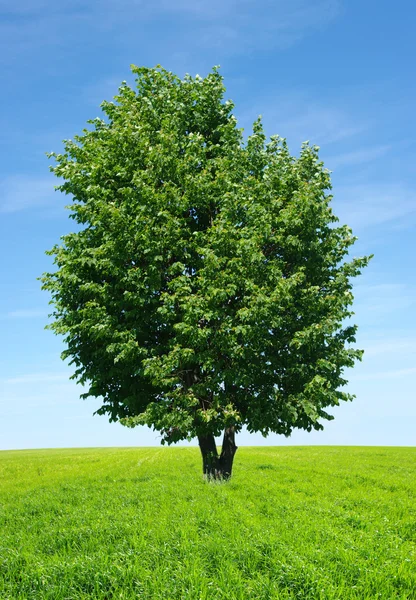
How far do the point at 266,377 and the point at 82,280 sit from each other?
8216 mm

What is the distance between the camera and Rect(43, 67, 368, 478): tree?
18156mm

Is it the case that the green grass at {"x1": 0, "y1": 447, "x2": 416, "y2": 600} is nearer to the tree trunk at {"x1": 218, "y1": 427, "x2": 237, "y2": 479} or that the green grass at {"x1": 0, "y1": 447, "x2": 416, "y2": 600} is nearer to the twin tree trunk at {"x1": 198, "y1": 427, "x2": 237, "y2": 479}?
the twin tree trunk at {"x1": 198, "y1": 427, "x2": 237, "y2": 479}

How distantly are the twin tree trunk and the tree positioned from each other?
56 millimetres

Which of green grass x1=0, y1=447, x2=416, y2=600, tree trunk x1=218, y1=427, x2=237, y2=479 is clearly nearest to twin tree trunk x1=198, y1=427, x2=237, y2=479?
tree trunk x1=218, y1=427, x2=237, y2=479

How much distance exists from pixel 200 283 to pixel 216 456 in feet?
27.3

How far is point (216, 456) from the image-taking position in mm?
21750

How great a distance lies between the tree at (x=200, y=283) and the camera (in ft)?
59.6

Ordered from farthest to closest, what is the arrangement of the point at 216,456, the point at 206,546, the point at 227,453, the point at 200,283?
the point at 227,453 < the point at 216,456 < the point at 200,283 < the point at 206,546

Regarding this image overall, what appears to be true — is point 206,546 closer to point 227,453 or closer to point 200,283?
point 200,283

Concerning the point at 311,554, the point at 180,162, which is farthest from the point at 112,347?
the point at 311,554

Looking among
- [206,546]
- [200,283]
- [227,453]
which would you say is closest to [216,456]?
[227,453]

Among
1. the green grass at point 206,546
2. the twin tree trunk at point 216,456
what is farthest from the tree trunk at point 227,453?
the green grass at point 206,546

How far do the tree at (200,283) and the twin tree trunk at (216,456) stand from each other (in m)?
0.06

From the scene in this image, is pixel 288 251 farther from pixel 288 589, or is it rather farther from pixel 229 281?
pixel 288 589
